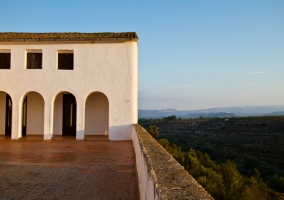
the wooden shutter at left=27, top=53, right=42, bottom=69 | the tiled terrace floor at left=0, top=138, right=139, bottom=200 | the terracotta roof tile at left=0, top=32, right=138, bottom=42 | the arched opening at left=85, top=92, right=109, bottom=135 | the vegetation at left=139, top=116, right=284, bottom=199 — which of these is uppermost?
the terracotta roof tile at left=0, top=32, right=138, bottom=42

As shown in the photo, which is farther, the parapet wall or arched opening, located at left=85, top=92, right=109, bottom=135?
arched opening, located at left=85, top=92, right=109, bottom=135

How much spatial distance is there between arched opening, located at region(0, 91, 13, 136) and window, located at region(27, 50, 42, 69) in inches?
108

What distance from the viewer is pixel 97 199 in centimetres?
507

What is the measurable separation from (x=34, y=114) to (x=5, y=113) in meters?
1.64

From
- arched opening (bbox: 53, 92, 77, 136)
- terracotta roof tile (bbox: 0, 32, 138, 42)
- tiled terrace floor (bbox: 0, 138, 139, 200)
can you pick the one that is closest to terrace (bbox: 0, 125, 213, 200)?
tiled terrace floor (bbox: 0, 138, 139, 200)

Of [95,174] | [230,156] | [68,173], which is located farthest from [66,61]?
[230,156]

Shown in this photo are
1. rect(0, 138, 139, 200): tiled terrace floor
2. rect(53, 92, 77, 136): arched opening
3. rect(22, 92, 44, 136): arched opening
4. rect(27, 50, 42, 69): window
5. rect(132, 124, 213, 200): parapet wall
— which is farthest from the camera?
rect(22, 92, 44, 136): arched opening

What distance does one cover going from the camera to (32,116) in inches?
580

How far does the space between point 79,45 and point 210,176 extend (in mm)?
9499

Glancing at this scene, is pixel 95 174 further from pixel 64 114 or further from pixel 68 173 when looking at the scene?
pixel 64 114

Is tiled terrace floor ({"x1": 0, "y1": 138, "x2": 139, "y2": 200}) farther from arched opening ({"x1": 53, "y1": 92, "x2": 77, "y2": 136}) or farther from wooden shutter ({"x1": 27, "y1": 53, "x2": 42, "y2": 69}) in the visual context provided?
wooden shutter ({"x1": 27, "y1": 53, "x2": 42, "y2": 69})

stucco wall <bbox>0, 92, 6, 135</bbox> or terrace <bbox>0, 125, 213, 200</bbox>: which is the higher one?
stucco wall <bbox>0, 92, 6, 135</bbox>

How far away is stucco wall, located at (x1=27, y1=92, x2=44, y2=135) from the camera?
1474 centimetres

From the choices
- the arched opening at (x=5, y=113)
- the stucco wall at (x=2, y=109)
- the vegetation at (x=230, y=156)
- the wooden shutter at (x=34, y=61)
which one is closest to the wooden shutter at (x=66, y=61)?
the wooden shutter at (x=34, y=61)
